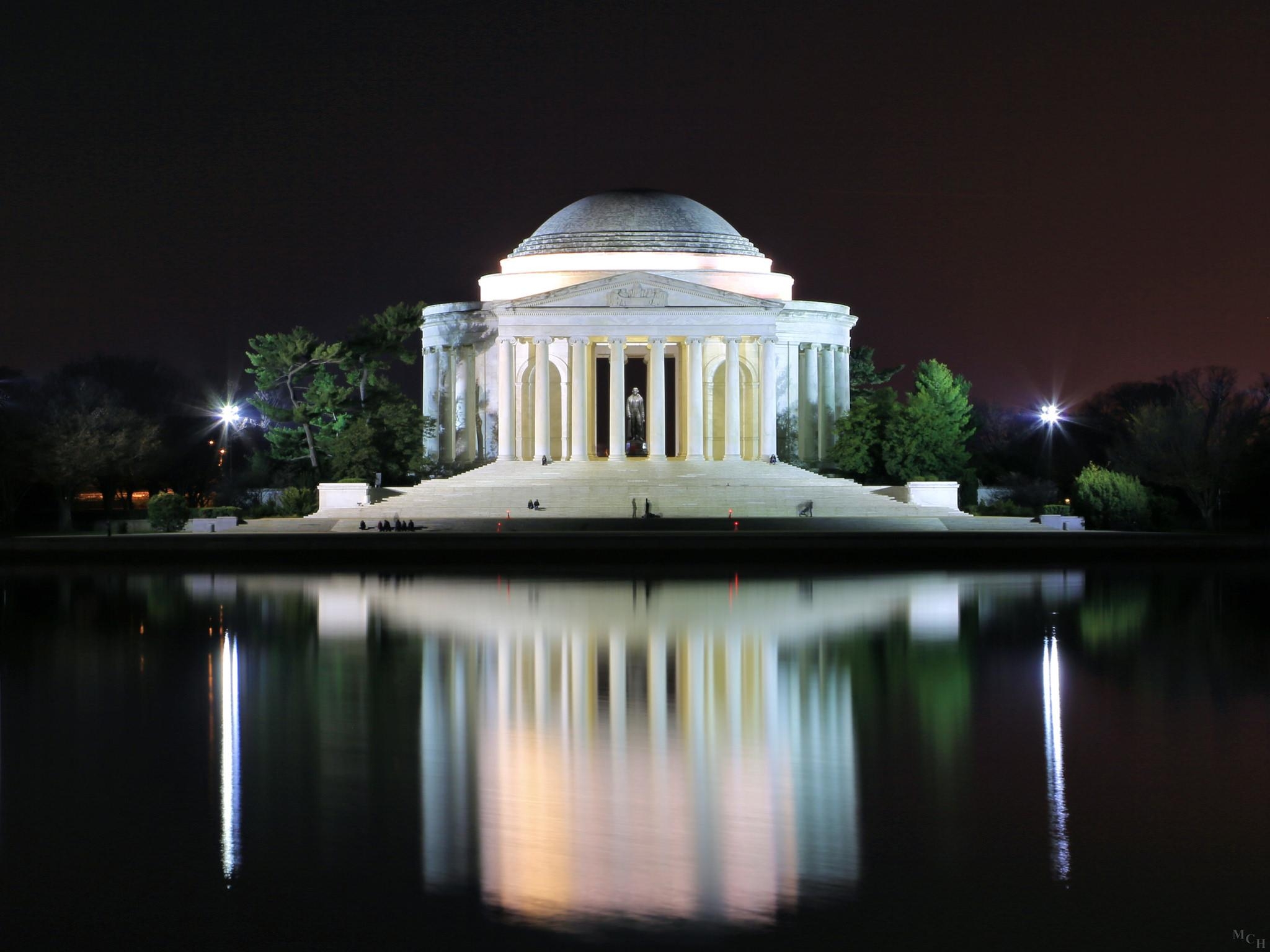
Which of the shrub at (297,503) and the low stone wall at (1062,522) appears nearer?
the low stone wall at (1062,522)

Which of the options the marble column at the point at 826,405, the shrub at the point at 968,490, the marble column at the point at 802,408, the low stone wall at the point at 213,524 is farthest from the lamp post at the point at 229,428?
the shrub at the point at 968,490

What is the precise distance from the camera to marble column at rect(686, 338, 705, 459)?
93.6 m

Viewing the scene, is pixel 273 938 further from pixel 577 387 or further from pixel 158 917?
pixel 577 387

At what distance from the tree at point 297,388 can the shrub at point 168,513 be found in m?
16.3

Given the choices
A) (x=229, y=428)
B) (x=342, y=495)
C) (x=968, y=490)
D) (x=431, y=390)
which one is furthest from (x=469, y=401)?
(x=968, y=490)

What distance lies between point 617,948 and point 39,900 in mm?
4499

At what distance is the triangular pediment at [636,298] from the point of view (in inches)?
3627

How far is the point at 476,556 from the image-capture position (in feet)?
171

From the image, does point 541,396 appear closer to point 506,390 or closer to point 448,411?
point 506,390

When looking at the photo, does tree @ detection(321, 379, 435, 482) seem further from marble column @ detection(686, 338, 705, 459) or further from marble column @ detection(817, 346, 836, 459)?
marble column @ detection(817, 346, 836, 459)

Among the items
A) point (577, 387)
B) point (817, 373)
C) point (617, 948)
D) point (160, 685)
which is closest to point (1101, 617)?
point (160, 685)

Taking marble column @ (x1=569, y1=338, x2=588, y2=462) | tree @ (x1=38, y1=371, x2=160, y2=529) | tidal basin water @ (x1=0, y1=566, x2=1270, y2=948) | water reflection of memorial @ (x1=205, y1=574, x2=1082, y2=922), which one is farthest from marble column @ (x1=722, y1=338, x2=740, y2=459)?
tidal basin water @ (x1=0, y1=566, x2=1270, y2=948)

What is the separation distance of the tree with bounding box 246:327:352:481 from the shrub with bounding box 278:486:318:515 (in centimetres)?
901

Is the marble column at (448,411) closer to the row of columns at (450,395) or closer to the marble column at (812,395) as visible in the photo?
the row of columns at (450,395)
